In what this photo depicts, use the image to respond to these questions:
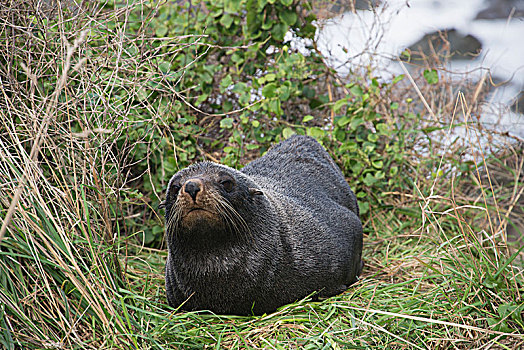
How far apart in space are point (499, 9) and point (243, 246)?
245 inches

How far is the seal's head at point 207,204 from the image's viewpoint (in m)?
2.75

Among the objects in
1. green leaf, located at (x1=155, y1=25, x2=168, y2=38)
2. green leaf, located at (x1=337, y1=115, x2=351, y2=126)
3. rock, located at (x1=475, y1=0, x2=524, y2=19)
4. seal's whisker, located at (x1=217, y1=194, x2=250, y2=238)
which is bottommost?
green leaf, located at (x1=337, y1=115, x2=351, y2=126)

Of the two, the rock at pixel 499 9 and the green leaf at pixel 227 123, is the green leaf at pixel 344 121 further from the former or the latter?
the rock at pixel 499 9

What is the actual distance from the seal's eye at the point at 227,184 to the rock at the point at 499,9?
5820 mm

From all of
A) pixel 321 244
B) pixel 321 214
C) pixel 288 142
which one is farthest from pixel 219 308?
pixel 288 142

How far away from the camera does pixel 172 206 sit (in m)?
3.00

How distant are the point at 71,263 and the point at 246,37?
3353 millimetres

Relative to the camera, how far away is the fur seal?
112 inches

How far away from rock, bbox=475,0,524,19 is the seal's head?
5.72m

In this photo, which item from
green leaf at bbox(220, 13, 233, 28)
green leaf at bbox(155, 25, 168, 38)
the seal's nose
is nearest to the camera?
the seal's nose

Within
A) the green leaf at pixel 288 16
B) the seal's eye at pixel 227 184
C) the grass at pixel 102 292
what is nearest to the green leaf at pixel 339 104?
the green leaf at pixel 288 16

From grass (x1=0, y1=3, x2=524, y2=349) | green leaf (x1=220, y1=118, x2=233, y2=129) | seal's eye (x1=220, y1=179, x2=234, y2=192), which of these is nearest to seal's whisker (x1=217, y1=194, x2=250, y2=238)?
seal's eye (x1=220, y1=179, x2=234, y2=192)

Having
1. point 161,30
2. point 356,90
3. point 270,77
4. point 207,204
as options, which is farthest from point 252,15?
point 207,204

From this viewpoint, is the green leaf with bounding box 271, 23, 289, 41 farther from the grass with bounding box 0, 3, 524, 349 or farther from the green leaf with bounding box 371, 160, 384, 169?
the grass with bounding box 0, 3, 524, 349
